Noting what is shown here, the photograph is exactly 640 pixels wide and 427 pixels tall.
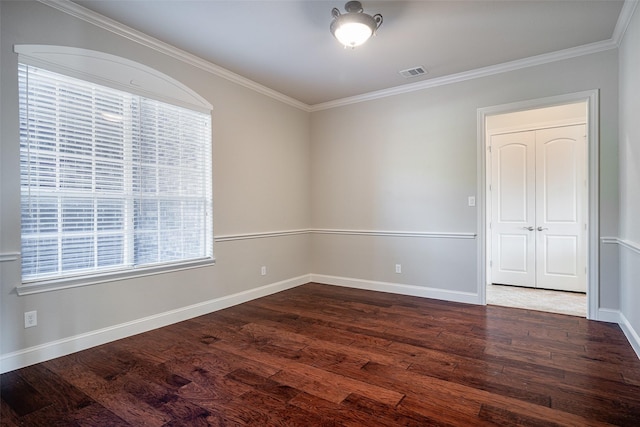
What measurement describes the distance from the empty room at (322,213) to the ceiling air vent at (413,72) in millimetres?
44

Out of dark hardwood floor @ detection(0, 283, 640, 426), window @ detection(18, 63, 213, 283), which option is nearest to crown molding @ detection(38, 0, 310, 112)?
window @ detection(18, 63, 213, 283)

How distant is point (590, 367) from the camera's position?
2.32 meters

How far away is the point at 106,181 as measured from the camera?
2809 mm

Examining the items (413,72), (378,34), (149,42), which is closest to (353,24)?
(378,34)

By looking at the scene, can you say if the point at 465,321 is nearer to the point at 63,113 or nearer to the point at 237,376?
the point at 237,376

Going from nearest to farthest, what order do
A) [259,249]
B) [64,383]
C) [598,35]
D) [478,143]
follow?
[64,383]
[598,35]
[478,143]
[259,249]

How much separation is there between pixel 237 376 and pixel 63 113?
92.8 inches

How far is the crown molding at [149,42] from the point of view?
257cm

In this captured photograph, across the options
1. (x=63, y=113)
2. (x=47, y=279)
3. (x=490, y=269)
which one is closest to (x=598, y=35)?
(x=490, y=269)

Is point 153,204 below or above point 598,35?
below

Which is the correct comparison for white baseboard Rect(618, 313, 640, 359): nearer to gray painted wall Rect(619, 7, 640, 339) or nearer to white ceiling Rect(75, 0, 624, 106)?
gray painted wall Rect(619, 7, 640, 339)

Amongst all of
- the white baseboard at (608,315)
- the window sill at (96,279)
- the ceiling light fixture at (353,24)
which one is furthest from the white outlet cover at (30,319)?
the white baseboard at (608,315)

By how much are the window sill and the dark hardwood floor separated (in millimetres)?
530

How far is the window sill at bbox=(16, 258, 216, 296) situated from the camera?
7.85ft
